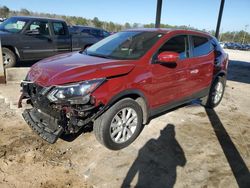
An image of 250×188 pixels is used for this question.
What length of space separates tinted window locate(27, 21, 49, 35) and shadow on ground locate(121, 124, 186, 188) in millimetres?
5954

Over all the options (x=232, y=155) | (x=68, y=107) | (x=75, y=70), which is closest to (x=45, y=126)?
(x=68, y=107)

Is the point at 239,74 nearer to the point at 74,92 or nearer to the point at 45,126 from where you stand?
the point at 74,92

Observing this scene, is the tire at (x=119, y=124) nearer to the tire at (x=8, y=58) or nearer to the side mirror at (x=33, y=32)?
A: the tire at (x=8, y=58)

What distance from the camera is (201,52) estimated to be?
5.15 m

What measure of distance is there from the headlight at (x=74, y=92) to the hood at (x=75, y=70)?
0.07 m

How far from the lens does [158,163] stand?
11.5ft

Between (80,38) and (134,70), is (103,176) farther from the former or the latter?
(80,38)

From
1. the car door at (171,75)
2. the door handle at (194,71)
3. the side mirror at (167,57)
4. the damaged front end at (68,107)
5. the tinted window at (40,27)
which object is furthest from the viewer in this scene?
the tinted window at (40,27)

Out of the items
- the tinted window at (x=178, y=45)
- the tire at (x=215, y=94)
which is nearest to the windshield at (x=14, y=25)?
the tinted window at (x=178, y=45)

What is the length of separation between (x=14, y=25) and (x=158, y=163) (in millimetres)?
6912

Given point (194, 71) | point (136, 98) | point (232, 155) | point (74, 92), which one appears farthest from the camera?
point (194, 71)

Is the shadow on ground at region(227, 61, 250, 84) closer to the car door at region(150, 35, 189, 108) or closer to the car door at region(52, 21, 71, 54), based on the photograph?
the car door at region(150, 35, 189, 108)

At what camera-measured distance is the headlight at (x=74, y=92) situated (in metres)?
3.22

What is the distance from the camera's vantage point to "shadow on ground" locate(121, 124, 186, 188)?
10.3ft
